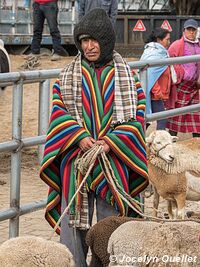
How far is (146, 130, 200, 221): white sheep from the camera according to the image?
Result: 22.6ft

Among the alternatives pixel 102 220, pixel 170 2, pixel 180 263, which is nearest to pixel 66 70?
pixel 102 220

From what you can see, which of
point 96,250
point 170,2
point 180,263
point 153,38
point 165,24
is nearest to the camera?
point 180,263

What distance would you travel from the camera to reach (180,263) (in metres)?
4.29

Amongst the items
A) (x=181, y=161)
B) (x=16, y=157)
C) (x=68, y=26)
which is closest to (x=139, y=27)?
(x=68, y=26)

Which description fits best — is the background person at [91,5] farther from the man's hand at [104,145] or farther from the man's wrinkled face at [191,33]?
the man's hand at [104,145]

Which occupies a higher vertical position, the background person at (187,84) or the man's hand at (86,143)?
the man's hand at (86,143)

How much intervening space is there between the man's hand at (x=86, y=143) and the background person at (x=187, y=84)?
4619 millimetres

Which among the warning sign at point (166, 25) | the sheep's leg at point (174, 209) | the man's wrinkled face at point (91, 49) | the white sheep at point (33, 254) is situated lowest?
the sheep's leg at point (174, 209)

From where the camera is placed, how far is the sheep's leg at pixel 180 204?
6930 millimetres

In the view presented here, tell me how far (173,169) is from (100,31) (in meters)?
2.22

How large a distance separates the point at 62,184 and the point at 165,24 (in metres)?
14.3

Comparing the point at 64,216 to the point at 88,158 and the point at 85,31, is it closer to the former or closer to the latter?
the point at 88,158

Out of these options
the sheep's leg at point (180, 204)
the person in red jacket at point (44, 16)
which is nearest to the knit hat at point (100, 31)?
the sheep's leg at point (180, 204)

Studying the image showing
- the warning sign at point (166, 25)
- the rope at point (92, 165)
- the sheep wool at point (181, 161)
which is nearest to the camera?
the rope at point (92, 165)
